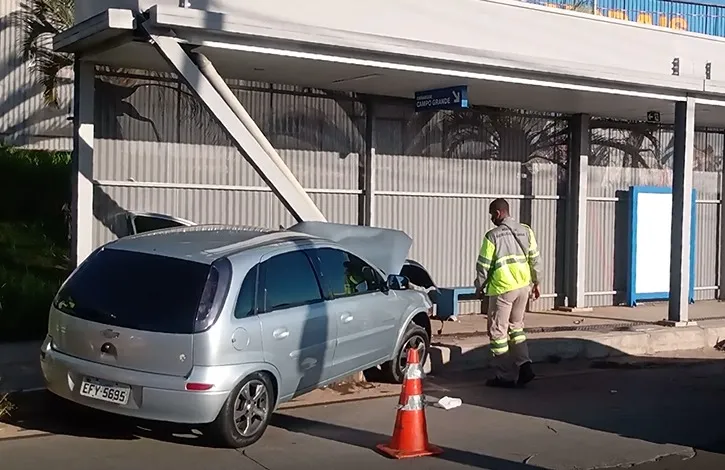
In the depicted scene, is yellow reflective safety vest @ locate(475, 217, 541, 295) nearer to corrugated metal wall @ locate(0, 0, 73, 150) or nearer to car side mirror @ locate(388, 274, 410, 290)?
car side mirror @ locate(388, 274, 410, 290)

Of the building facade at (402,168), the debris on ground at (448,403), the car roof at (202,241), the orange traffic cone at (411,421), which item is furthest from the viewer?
the building facade at (402,168)

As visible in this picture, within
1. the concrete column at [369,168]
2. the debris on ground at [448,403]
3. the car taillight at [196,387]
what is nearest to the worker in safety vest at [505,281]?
the debris on ground at [448,403]

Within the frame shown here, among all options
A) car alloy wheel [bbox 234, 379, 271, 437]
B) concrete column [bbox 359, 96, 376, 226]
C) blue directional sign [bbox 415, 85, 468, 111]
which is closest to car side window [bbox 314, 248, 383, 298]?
car alloy wheel [bbox 234, 379, 271, 437]

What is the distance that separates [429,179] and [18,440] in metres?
8.80

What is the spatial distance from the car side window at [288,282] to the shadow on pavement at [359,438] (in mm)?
1123

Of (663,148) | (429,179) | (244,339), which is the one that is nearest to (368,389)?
(244,339)

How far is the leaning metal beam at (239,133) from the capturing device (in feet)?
33.6

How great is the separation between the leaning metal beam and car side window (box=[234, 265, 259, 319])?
10.4ft

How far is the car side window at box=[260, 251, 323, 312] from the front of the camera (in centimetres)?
797

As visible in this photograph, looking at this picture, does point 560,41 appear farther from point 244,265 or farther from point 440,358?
point 244,265

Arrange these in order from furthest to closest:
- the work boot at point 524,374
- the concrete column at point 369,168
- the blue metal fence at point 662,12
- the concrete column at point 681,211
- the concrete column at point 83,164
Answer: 1. the blue metal fence at point 662,12
2. the concrete column at point 369,168
3. the concrete column at point 681,211
4. the concrete column at point 83,164
5. the work boot at point 524,374

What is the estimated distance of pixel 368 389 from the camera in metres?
10.3

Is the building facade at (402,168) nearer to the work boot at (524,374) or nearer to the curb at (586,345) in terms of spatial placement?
the curb at (586,345)

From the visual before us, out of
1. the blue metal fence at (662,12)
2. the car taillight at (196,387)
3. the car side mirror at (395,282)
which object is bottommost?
the car taillight at (196,387)
